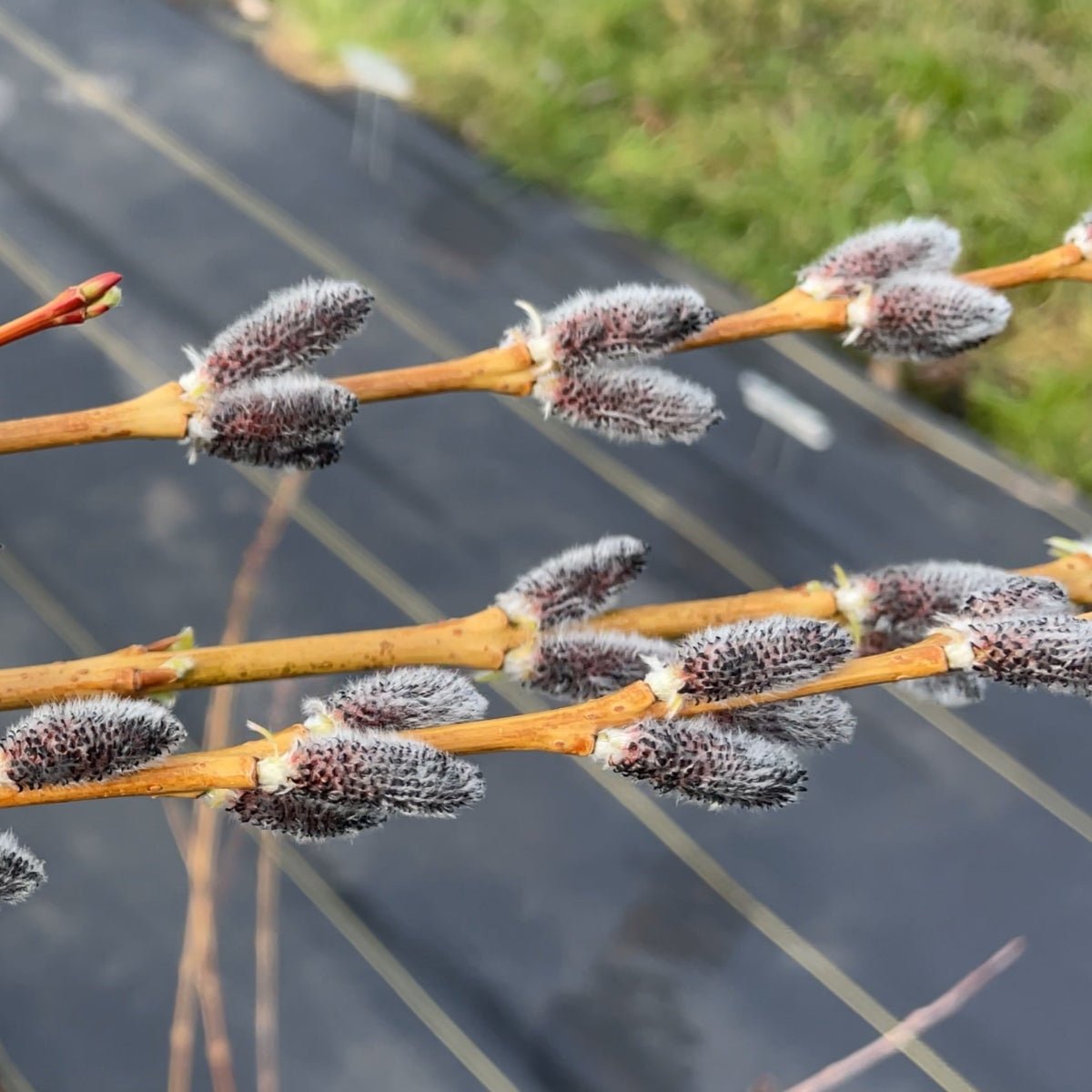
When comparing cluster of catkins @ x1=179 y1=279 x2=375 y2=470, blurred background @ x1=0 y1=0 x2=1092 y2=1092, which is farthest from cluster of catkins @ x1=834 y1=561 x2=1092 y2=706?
blurred background @ x1=0 y1=0 x2=1092 y2=1092

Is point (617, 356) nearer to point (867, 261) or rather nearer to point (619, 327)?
point (619, 327)

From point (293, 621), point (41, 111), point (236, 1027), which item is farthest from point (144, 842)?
point (41, 111)

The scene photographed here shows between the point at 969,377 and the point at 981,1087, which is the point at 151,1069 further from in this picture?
the point at 969,377

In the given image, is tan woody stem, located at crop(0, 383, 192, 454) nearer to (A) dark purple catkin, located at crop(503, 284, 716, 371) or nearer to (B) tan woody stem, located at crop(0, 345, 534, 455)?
(B) tan woody stem, located at crop(0, 345, 534, 455)

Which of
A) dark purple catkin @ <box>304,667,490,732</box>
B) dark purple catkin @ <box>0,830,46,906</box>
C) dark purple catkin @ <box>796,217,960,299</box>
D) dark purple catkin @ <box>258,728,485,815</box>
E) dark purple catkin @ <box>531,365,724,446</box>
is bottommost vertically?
dark purple catkin @ <box>0,830,46,906</box>

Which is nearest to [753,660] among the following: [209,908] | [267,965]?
[209,908]

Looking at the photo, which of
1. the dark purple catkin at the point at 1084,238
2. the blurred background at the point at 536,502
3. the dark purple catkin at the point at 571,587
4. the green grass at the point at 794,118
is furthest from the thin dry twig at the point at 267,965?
the green grass at the point at 794,118
